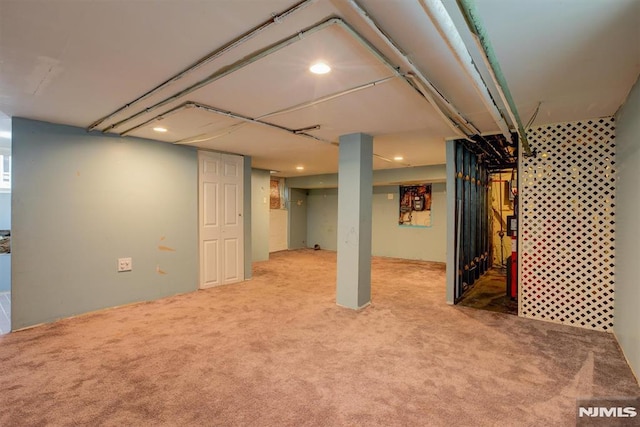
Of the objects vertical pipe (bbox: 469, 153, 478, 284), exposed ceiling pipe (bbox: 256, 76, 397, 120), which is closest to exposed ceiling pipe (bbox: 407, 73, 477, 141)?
exposed ceiling pipe (bbox: 256, 76, 397, 120)

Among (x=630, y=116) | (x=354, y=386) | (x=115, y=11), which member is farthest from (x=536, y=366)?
(x=115, y=11)

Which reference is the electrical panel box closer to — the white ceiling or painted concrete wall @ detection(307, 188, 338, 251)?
the white ceiling

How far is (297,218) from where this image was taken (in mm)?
9344

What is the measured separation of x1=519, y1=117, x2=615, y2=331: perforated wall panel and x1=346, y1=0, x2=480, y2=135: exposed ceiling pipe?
92cm

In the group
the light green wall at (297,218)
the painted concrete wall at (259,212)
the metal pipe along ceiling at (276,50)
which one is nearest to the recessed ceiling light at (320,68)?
the metal pipe along ceiling at (276,50)

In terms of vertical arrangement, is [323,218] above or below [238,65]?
A: below

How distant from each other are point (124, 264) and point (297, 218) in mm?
5762

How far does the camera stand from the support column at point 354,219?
3691 millimetres

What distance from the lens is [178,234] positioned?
4449 millimetres

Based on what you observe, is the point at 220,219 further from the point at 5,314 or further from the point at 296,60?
the point at 296,60

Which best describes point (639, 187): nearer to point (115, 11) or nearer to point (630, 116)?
point (630, 116)

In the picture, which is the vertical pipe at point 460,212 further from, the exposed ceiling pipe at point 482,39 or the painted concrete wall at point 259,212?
the painted concrete wall at point 259,212

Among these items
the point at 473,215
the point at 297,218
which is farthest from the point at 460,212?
the point at 297,218

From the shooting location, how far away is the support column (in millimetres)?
3691
